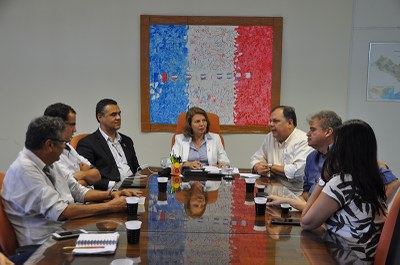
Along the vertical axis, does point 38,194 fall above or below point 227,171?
above

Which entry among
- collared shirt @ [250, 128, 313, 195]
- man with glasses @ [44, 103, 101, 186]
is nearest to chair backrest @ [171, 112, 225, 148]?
collared shirt @ [250, 128, 313, 195]

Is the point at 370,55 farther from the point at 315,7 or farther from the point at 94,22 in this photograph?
the point at 94,22

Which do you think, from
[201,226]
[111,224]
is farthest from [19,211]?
[201,226]

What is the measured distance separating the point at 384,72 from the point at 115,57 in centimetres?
314

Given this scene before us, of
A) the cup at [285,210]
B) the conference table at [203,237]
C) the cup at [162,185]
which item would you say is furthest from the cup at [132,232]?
the cup at [162,185]

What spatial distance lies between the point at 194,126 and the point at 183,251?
7.82 ft

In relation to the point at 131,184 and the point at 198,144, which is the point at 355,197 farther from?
the point at 198,144

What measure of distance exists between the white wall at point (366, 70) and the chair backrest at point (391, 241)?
3.11 m

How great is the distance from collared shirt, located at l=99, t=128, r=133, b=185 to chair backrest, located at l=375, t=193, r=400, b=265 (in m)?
2.33

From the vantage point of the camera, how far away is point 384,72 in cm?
461

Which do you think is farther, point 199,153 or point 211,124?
point 211,124

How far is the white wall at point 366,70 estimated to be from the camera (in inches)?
178

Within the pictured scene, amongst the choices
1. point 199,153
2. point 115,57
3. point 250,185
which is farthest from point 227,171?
point 115,57

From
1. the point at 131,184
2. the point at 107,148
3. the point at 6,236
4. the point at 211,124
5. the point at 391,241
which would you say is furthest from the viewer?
the point at 211,124
